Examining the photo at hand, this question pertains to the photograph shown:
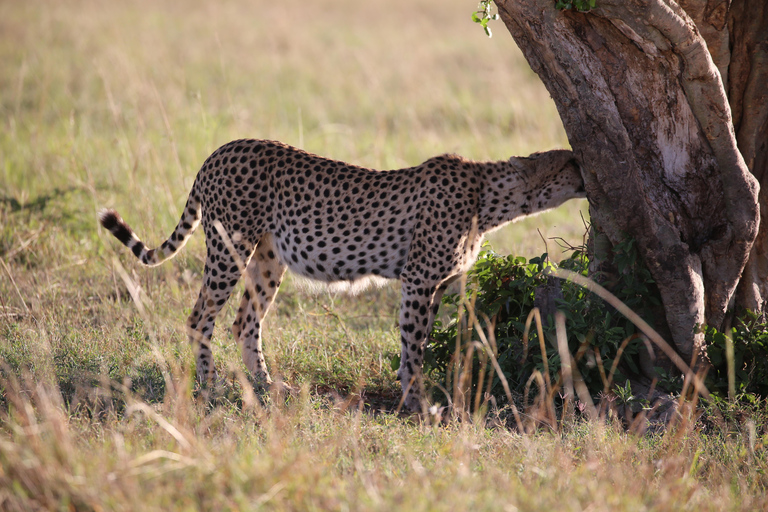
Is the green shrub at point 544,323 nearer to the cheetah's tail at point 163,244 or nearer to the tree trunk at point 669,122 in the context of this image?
the tree trunk at point 669,122

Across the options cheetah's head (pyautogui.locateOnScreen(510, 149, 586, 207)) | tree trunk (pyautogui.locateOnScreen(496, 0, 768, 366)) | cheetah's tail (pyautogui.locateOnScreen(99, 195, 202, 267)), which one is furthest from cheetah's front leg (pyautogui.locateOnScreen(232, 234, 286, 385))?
tree trunk (pyautogui.locateOnScreen(496, 0, 768, 366))

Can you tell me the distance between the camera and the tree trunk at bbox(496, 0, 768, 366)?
129 inches

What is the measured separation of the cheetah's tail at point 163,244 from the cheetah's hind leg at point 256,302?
1.39 feet

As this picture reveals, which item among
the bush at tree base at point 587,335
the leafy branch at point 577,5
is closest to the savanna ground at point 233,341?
the bush at tree base at point 587,335

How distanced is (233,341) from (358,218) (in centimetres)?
120

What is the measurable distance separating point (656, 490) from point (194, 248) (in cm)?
407

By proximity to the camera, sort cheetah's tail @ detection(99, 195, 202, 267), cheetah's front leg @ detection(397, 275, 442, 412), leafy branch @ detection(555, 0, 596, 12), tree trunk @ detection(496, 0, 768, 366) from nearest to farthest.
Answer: leafy branch @ detection(555, 0, 596, 12) → tree trunk @ detection(496, 0, 768, 366) → cheetah's front leg @ detection(397, 275, 442, 412) → cheetah's tail @ detection(99, 195, 202, 267)

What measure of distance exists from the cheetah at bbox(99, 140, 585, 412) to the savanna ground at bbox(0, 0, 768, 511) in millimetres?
262

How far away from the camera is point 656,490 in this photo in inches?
103

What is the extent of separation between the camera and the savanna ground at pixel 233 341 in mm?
2312

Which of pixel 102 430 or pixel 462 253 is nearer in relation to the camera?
pixel 102 430

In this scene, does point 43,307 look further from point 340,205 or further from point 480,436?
point 480,436

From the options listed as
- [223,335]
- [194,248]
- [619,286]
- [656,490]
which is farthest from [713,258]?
[194,248]

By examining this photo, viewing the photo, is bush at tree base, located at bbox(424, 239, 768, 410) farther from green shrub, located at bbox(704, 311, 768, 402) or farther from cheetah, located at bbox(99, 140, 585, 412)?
cheetah, located at bbox(99, 140, 585, 412)
